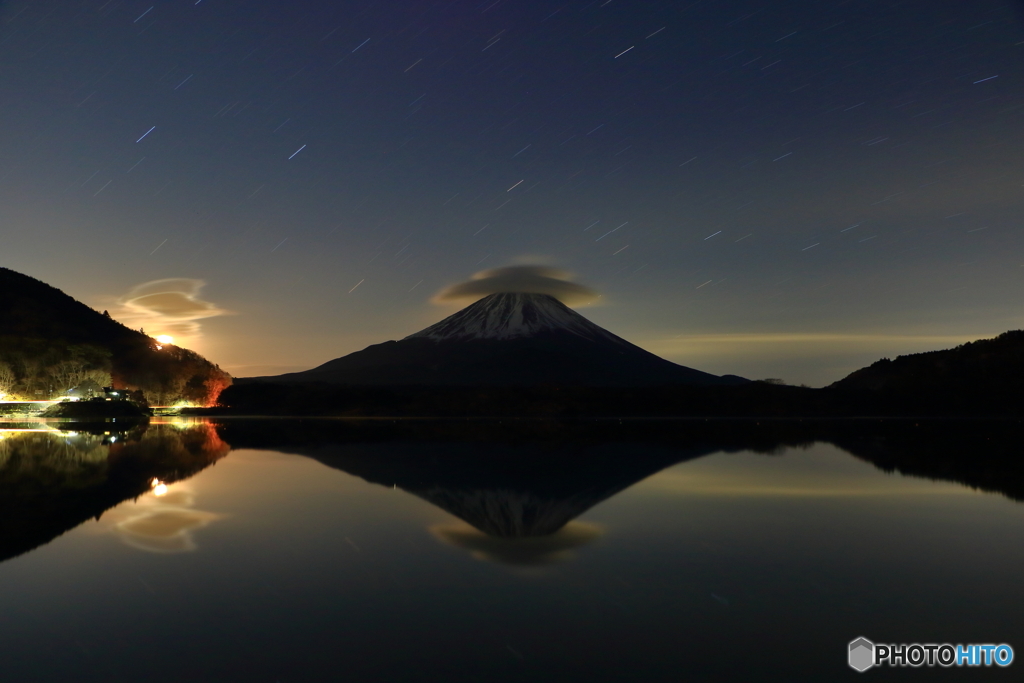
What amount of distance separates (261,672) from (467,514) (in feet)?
21.4

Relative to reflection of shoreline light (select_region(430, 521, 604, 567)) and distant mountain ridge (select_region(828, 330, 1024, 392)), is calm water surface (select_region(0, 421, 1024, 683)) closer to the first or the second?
reflection of shoreline light (select_region(430, 521, 604, 567))

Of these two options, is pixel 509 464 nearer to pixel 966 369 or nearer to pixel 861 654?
pixel 861 654

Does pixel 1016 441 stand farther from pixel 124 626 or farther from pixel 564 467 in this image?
pixel 124 626

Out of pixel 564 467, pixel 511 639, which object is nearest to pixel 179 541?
pixel 511 639

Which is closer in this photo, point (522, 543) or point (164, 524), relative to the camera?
point (522, 543)

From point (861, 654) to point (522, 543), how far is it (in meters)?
4.70

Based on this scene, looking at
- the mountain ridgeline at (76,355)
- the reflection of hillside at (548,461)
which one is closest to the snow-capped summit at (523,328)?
the mountain ridgeline at (76,355)

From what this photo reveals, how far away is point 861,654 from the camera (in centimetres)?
538

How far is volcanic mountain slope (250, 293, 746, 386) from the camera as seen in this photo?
154 m

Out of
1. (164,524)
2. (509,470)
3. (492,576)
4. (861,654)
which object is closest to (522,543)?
(492,576)

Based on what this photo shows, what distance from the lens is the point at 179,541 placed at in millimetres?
9062

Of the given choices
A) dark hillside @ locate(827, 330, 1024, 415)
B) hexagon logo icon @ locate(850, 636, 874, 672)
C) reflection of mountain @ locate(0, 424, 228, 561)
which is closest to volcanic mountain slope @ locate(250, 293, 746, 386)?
dark hillside @ locate(827, 330, 1024, 415)

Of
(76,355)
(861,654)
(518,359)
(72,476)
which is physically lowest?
(861,654)

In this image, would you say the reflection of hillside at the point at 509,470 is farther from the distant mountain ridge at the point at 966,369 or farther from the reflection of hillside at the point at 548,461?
the distant mountain ridge at the point at 966,369
